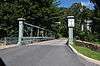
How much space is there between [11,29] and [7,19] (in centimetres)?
227

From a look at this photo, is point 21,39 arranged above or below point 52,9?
below

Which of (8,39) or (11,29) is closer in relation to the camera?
(8,39)

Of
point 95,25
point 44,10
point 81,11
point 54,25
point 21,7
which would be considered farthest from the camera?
point 81,11

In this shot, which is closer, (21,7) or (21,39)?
(21,39)

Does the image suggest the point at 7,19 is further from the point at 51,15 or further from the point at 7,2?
the point at 51,15

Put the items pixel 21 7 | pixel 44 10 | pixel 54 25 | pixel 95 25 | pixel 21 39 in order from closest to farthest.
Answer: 1. pixel 21 39
2. pixel 95 25
3. pixel 21 7
4. pixel 44 10
5. pixel 54 25

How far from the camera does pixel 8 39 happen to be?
42531mm

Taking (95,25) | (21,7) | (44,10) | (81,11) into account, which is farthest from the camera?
(81,11)

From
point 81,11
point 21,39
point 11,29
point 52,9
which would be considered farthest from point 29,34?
point 81,11

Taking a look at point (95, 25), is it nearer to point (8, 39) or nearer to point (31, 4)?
point (31, 4)

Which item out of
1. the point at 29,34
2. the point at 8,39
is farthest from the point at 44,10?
the point at 8,39

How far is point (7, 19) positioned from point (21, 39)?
654 inches

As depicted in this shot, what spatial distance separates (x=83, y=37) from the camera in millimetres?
49375

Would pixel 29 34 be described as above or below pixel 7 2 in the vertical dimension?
below
